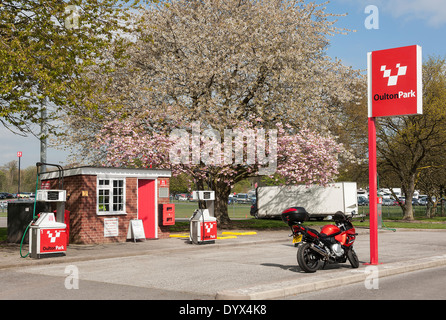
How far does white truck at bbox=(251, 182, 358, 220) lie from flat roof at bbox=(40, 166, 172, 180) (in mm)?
18532

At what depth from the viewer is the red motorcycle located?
11164 millimetres

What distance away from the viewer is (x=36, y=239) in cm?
1434

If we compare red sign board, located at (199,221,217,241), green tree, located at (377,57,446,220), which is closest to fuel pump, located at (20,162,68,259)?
red sign board, located at (199,221,217,241)

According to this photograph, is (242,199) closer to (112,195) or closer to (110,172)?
(112,195)

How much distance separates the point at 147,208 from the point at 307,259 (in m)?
10.3

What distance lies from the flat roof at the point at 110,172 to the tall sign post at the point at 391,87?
10.0 m

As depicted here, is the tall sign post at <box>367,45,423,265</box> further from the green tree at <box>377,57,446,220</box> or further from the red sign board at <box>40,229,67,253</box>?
the green tree at <box>377,57,446,220</box>

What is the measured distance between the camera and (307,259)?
11.2m

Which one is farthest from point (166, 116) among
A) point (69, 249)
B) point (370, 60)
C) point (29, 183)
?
point (29, 183)

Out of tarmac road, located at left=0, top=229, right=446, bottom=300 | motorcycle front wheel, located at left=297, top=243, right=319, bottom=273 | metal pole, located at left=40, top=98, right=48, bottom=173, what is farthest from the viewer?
metal pole, located at left=40, top=98, right=48, bottom=173

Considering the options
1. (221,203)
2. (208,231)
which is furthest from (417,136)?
(208,231)

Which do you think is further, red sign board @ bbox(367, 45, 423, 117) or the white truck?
the white truck

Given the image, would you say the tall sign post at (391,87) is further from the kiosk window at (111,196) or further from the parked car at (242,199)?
the parked car at (242,199)

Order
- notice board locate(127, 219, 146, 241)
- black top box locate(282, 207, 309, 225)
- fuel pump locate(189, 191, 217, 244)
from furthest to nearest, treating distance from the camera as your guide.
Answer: notice board locate(127, 219, 146, 241)
fuel pump locate(189, 191, 217, 244)
black top box locate(282, 207, 309, 225)
